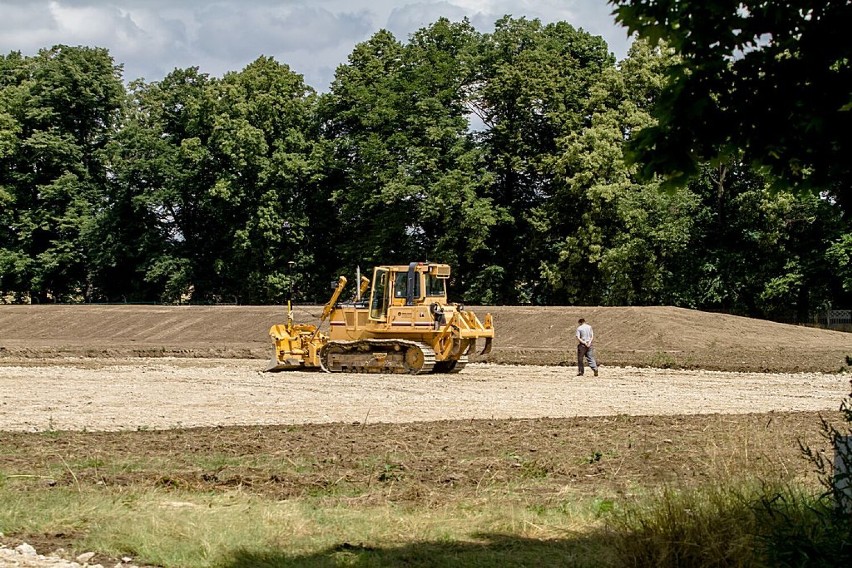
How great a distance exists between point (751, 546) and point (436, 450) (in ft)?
24.2

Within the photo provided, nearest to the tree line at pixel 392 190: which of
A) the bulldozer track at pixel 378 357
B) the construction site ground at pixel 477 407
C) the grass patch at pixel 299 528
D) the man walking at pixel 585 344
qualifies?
the construction site ground at pixel 477 407

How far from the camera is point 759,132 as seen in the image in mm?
7039

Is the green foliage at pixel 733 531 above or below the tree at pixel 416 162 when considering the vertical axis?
below

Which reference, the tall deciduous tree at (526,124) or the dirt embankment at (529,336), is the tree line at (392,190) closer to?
the tall deciduous tree at (526,124)

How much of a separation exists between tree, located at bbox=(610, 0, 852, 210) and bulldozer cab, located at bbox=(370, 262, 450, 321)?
2408 centimetres

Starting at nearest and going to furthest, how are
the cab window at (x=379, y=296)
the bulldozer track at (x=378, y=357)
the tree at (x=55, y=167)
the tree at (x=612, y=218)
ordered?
the bulldozer track at (x=378, y=357) → the cab window at (x=379, y=296) → the tree at (x=612, y=218) → the tree at (x=55, y=167)

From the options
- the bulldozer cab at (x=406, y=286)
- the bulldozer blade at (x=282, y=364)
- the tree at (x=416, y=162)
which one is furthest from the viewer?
the tree at (x=416, y=162)

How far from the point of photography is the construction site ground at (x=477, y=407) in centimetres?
1331

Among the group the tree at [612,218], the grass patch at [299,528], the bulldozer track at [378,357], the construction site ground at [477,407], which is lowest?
the grass patch at [299,528]

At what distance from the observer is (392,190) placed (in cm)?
5716

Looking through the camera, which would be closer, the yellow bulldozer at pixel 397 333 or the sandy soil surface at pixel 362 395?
the sandy soil surface at pixel 362 395

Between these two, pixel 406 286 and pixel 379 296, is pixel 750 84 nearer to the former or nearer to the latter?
pixel 406 286

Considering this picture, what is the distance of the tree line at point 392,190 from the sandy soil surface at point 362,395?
861 inches

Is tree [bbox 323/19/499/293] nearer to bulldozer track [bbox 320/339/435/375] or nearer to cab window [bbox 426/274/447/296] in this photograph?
cab window [bbox 426/274/447/296]
